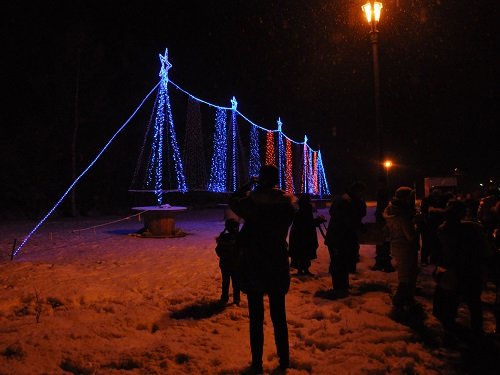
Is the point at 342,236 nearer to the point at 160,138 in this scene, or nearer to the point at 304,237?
the point at 304,237

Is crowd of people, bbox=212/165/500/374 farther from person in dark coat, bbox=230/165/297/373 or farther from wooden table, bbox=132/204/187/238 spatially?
wooden table, bbox=132/204/187/238

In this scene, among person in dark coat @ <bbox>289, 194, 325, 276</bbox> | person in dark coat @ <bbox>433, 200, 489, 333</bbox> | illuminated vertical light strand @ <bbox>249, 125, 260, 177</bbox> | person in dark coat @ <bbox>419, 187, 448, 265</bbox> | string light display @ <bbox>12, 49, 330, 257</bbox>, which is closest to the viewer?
person in dark coat @ <bbox>433, 200, 489, 333</bbox>

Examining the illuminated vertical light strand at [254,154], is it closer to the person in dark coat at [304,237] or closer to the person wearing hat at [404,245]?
the person in dark coat at [304,237]

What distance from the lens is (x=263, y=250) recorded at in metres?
3.72

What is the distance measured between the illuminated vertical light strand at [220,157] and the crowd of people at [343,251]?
11167 millimetres

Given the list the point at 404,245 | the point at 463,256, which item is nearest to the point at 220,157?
the point at 404,245

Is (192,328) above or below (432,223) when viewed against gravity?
below

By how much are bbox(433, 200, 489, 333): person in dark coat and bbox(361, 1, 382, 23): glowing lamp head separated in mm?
5149

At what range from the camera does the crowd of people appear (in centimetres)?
374

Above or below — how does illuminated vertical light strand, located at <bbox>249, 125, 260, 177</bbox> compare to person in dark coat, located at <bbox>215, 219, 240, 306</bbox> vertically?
above

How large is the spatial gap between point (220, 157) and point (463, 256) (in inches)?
545

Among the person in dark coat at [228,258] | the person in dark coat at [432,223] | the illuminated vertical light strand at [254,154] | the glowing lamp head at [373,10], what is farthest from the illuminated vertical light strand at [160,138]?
the illuminated vertical light strand at [254,154]

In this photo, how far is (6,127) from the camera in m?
23.8

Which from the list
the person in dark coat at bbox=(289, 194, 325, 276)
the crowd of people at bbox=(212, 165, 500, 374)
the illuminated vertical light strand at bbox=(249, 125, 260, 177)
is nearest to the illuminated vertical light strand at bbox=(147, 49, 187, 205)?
the person in dark coat at bbox=(289, 194, 325, 276)
